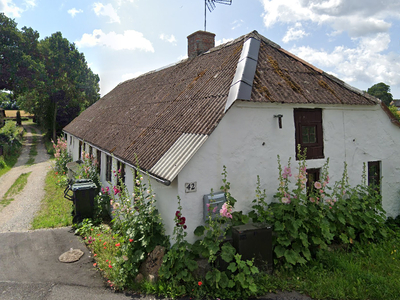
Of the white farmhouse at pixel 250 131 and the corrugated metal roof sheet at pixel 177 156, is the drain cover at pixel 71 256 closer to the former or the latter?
the white farmhouse at pixel 250 131

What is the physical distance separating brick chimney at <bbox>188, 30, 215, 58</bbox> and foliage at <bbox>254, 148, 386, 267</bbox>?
7268 millimetres

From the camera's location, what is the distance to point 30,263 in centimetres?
691

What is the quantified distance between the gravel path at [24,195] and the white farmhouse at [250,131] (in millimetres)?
4296

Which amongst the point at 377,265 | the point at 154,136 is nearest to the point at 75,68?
the point at 154,136

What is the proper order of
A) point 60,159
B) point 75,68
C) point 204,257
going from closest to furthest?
point 204,257 → point 60,159 → point 75,68

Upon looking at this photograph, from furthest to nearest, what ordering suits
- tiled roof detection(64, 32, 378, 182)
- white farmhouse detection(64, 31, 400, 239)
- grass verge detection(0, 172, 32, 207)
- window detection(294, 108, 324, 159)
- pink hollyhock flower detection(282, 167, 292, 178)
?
grass verge detection(0, 172, 32, 207)
window detection(294, 108, 324, 159)
pink hollyhock flower detection(282, 167, 292, 178)
tiled roof detection(64, 32, 378, 182)
white farmhouse detection(64, 31, 400, 239)

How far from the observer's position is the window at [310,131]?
718 centimetres

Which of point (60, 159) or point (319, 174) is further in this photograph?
point (60, 159)

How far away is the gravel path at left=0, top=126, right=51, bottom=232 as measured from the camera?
10.2 m

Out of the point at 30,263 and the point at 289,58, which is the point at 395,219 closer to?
the point at 289,58

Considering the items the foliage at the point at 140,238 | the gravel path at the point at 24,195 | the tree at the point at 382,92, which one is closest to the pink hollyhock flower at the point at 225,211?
the foliage at the point at 140,238

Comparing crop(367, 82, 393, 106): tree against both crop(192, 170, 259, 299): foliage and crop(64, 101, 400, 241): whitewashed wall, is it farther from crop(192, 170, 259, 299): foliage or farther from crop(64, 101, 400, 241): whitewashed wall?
crop(192, 170, 259, 299): foliage

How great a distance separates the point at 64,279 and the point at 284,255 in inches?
184

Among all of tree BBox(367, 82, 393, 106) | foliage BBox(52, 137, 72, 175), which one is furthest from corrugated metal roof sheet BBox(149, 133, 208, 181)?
tree BBox(367, 82, 393, 106)
